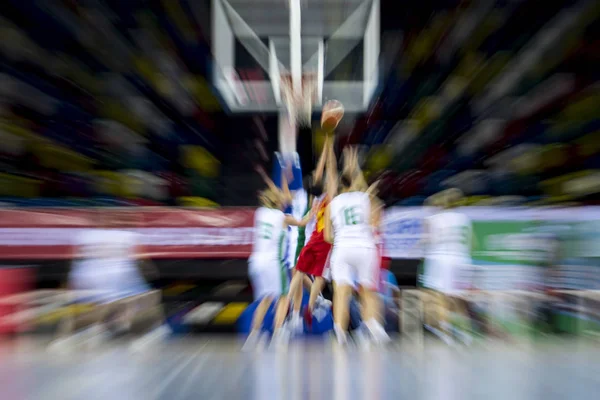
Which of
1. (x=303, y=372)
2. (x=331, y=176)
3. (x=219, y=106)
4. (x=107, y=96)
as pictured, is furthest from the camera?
(x=107, y=96)

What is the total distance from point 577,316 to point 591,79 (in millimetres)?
2545

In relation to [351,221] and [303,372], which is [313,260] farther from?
[303,372]

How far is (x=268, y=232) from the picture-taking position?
16.8 ft

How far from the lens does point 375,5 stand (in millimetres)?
5746

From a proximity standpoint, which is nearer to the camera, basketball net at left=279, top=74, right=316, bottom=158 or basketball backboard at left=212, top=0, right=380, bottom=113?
basketball net at left=279, top=74, right=316, bottom=158

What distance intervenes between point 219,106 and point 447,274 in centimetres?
286

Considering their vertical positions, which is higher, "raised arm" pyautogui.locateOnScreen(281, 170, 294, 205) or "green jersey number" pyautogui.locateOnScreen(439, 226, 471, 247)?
"raised arm" pyautogui.locateOnScreen(281, 170, 294, 205)

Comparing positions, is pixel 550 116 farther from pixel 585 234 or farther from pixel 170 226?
pixel 170 226

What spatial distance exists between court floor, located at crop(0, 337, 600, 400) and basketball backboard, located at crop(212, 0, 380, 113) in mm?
2401

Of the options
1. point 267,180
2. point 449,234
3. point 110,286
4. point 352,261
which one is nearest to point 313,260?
point 352,261

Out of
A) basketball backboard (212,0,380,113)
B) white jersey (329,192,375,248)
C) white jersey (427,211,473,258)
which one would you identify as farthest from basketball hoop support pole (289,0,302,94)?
white jersey (427,211,473,258)

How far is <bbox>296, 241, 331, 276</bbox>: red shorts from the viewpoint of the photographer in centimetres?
498

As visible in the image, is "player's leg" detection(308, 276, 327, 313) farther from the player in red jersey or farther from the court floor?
the court floor

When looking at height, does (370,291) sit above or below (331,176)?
below
